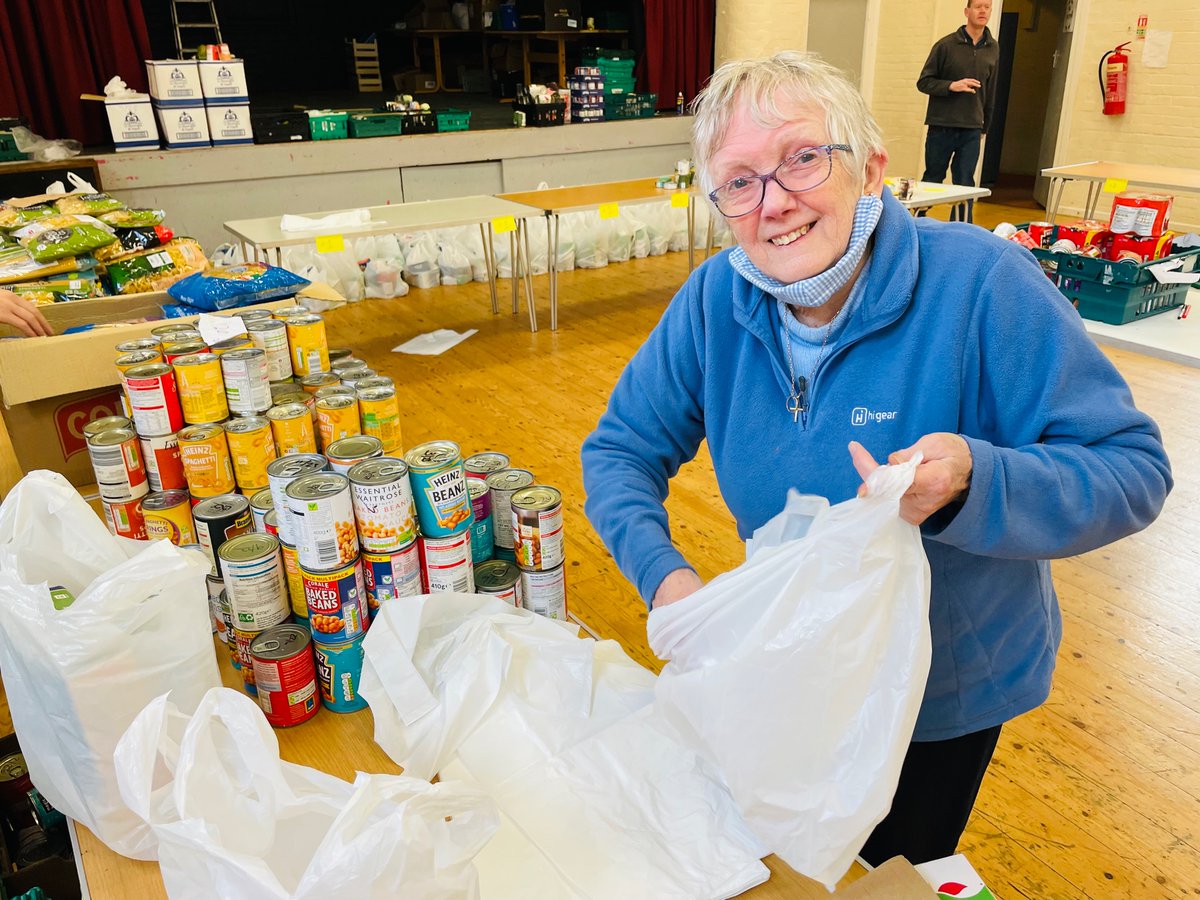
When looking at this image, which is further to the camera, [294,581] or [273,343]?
[273,343]

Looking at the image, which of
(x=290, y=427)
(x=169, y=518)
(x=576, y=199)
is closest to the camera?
(x=169, y=518)

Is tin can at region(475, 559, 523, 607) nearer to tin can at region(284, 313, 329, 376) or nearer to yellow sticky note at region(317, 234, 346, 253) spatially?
tin can at region(284, 313, 329, 376)

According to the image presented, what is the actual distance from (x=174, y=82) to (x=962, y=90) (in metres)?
5.13

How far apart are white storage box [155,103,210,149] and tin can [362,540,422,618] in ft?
16.5

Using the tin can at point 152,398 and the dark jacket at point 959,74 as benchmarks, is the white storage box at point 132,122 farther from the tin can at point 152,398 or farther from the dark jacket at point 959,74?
the dark jacket at point 959,74

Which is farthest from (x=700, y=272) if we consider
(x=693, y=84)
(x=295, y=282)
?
(x=693, y=84)

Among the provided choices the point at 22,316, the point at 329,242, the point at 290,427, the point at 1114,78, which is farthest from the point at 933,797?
the point at 1114,78

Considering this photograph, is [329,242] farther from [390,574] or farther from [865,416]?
[865,416]

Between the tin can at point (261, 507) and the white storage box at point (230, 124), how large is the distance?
15.9ft

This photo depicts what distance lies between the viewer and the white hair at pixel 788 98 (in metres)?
1.00

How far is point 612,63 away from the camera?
22.5 ft

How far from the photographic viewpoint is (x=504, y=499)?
1.34 m

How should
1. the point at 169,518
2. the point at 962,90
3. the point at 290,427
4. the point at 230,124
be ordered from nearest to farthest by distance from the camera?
1. the point at 169,518
2. the point at 290,427
3. the point at 230,124
4. the point at 962,90

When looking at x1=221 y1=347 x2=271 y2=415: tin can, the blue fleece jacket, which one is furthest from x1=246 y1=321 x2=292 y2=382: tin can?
the blue fleece jacket
